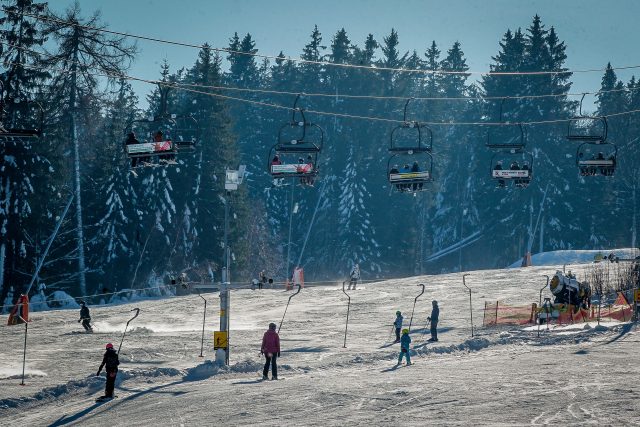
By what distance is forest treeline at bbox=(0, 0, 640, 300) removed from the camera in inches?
2094

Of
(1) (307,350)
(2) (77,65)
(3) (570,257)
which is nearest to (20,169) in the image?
(2) (77,65)

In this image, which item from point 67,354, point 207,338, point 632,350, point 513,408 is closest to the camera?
point 513,408

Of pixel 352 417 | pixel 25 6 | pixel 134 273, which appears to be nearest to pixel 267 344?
pixel 352 417

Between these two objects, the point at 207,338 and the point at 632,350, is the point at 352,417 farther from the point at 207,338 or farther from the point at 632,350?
the point at 207,338

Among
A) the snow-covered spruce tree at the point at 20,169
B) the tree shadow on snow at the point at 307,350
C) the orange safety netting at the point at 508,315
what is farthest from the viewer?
the snow-covered spruce tree at the point at 20,169

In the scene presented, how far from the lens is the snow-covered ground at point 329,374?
21.0 meters

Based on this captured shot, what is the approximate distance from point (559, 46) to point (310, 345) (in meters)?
63.6

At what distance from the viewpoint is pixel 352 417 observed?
20.6 meters

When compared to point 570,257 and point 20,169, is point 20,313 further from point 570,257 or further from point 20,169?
point 570,257

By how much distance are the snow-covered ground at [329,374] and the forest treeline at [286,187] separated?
15.2 m

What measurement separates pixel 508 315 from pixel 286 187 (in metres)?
53.8

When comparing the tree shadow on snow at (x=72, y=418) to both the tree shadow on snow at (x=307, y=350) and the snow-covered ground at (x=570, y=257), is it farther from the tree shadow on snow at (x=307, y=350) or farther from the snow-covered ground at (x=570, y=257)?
the snow-covered ground at (x=570, y=257)

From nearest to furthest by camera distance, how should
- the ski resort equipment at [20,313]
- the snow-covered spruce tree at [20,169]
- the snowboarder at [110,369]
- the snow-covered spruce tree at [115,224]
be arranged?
the snowboarder at [110,369], the ski resort equipment at [20,313], the snow-covered spruce tree at [20,169], the snow-covered spruce tree at [115,224]

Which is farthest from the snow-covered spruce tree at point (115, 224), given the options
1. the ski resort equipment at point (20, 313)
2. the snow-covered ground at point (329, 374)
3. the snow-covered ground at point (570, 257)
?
the snow-covered ground at point (570, 257)
